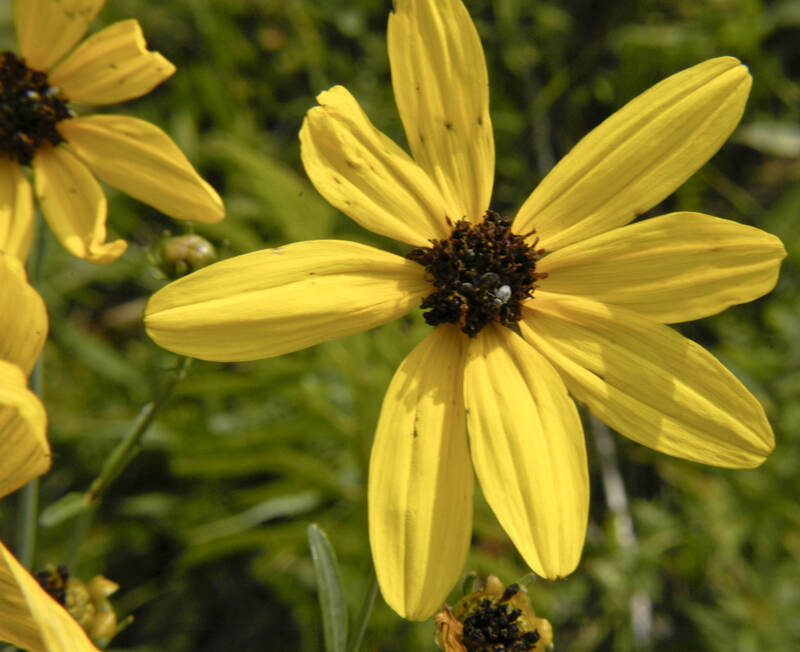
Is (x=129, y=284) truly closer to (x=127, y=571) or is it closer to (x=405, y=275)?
(x=127, y=571)

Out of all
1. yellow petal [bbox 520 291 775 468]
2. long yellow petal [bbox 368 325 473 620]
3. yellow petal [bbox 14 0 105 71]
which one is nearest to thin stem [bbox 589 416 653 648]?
yellow petal [bbox 520 291 775 468]

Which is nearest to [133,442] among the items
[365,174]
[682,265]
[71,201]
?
[71,201]

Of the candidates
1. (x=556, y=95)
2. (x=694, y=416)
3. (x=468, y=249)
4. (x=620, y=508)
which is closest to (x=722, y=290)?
(x=694, y=416)

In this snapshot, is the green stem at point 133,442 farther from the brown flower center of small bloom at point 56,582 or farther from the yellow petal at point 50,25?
the yellow petal at point 50,25

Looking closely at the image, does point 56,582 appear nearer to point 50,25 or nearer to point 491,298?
point 491,298

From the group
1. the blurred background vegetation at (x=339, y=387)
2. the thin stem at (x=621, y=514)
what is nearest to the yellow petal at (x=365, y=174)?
the blurred background vegetation at (x=339, y=387)

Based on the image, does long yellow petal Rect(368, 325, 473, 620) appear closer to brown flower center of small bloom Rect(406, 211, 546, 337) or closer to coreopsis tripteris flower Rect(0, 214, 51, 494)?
brown flower center of small bloom Rect(406, 211, 546, 337)
